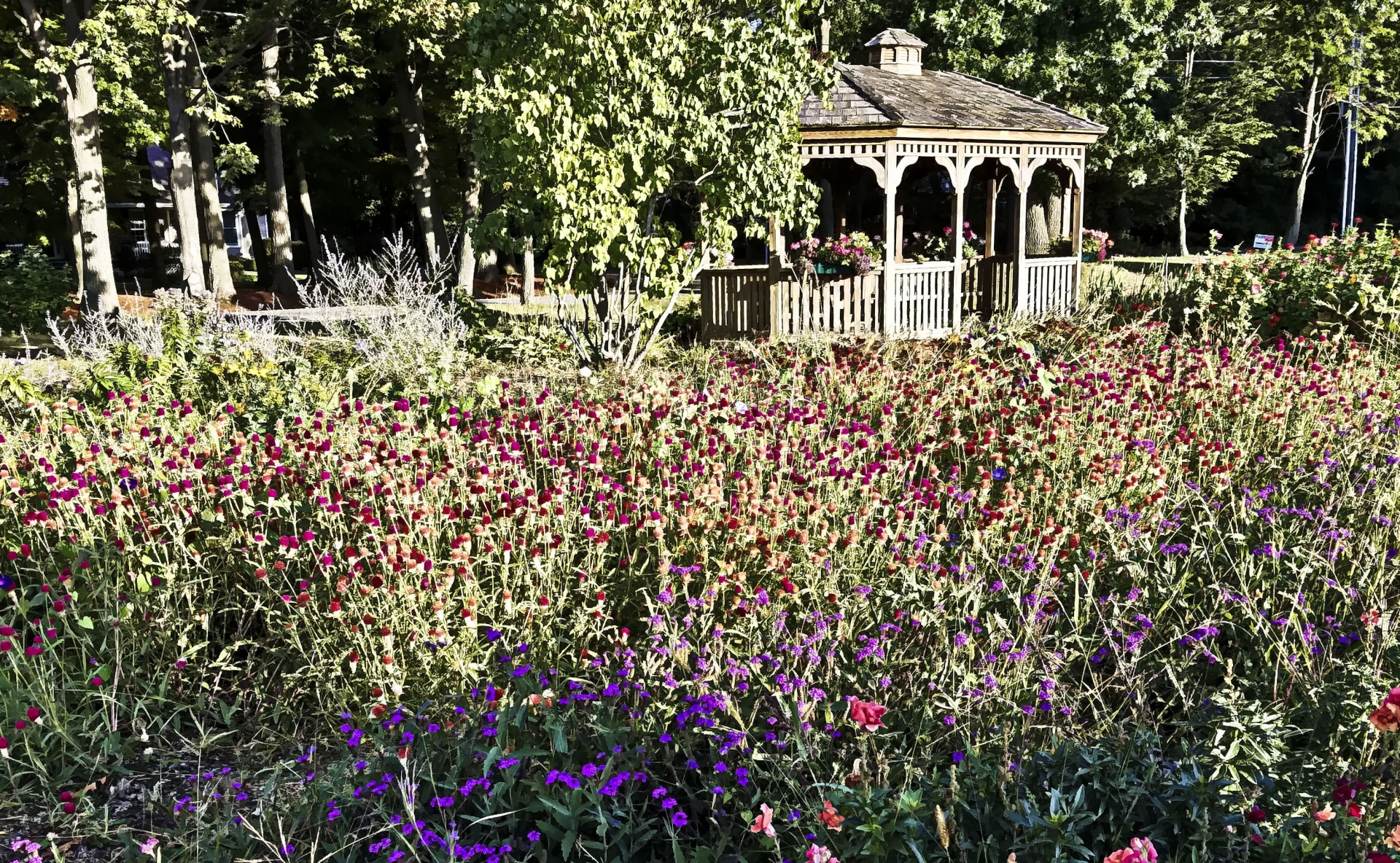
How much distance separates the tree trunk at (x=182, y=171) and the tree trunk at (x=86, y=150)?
4.72 ft

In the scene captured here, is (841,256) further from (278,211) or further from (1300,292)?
(278,211)

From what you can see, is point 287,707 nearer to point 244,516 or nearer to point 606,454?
point 244,516

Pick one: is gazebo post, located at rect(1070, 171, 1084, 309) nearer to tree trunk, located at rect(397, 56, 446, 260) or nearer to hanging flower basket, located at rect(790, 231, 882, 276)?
hanging flower basket, located at rect(790, 231, 882, 276)

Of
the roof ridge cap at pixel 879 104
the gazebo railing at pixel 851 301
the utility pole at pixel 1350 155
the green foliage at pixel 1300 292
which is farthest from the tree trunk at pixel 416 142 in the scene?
the utility pole at pixel 1350 155

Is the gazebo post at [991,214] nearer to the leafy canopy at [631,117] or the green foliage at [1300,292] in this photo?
the green foliage at [1300,292]

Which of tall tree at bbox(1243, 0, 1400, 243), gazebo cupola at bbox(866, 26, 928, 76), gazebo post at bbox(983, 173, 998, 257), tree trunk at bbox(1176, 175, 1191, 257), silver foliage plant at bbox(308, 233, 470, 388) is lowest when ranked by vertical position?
silver foliage plant at bbox(308, 233, 470, 388)

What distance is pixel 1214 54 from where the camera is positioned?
30.1 metres

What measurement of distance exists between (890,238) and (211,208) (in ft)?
42.6

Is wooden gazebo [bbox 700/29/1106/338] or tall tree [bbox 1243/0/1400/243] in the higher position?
tall tree [bbox 1243/0/1400/243]

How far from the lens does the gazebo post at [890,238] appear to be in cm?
1270

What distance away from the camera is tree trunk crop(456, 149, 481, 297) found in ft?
71.3

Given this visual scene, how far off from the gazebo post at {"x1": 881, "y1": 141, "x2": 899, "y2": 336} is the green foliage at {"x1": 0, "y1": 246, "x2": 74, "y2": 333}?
38.9ft

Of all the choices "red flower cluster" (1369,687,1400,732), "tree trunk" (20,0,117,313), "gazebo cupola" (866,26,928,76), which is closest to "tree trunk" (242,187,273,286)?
"tree trunk" (20,0,117,313)

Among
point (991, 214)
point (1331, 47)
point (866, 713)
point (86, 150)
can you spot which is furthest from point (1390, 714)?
point (1331, 47)
